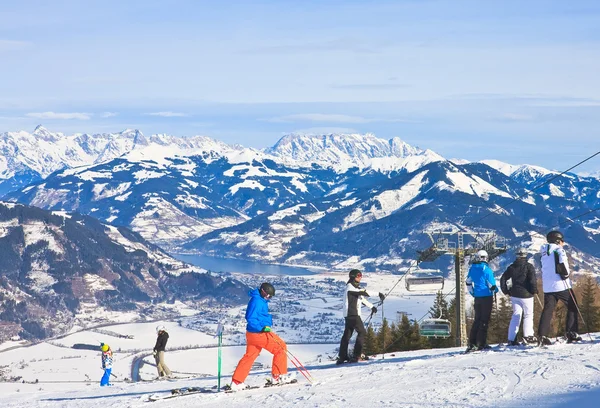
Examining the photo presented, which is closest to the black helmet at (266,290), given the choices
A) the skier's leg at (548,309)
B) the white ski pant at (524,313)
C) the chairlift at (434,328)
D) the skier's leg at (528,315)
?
the white ski pant at (524,313)

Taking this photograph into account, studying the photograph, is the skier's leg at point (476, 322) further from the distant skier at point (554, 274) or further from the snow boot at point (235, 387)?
the snow boot at point (235, 387)

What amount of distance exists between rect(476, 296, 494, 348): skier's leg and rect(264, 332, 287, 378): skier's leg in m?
4.99

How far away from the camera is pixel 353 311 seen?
20.7 meters

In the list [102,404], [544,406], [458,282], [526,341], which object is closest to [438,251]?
[458,282]

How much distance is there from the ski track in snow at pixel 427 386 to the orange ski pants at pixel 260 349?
0.50m

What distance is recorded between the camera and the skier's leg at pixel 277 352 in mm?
17906

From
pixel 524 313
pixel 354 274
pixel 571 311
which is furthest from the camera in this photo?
pixel 571 311

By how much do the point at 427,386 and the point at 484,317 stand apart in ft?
13.4

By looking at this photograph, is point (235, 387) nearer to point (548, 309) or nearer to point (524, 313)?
point (524, 313)

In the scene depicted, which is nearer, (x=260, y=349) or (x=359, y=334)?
(x=260, y=349)

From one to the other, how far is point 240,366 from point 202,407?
48.8 inches

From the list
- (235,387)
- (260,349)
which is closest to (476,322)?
(260,349)

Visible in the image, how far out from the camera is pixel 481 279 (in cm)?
2050

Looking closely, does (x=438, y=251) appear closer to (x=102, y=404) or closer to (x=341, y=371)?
(x=341, y=371)
